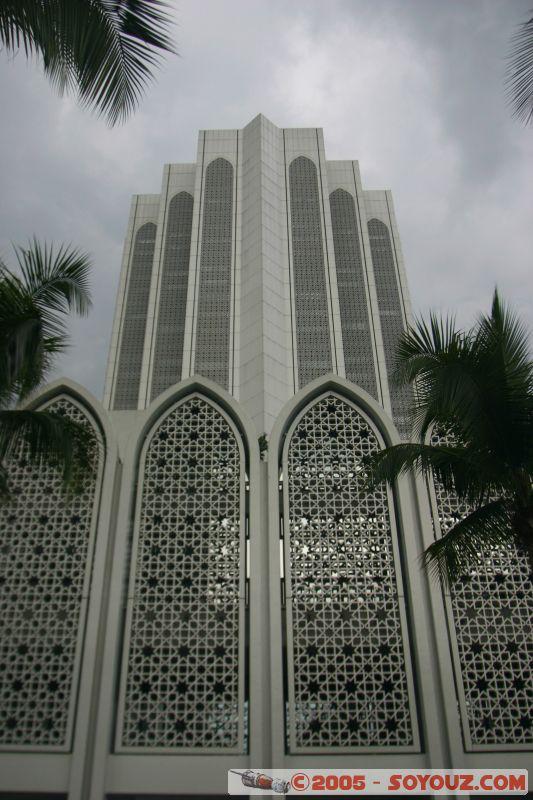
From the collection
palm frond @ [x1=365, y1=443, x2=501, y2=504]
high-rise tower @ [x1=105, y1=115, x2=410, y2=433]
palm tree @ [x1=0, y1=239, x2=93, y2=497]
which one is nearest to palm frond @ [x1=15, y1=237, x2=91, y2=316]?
palm tree @ [x1=0, y1=239, x2=93, y2=497]

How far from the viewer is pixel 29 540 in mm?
8336

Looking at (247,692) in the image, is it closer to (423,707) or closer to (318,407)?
(423,707)

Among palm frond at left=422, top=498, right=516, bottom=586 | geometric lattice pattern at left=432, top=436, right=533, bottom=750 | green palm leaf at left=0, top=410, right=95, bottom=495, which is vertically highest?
green palm leaf at left=0, top=410, right=95, bottom=495

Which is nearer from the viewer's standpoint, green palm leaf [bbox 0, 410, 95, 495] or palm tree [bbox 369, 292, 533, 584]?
palm tree [bbox 369, 292, 533, 584]

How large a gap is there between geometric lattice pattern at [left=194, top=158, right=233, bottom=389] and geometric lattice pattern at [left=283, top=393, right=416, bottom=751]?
1880 centimetres

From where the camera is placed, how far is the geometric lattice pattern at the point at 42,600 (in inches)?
292

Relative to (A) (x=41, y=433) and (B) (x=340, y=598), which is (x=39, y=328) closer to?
(A) (x=41, y=433)

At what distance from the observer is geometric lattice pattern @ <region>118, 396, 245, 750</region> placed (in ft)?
24.3

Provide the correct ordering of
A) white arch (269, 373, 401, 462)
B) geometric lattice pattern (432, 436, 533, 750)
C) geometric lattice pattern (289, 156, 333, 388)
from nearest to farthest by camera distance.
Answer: geometric lattice pattern (432, 436, 533, 750) → white arch (269, 373, 401, 462) → geometric lattice pattern (289, 156, 333, 388)

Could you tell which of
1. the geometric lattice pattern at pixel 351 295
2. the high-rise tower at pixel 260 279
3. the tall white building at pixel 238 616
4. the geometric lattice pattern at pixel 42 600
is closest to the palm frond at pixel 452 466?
the tall white building at pixel 238 616

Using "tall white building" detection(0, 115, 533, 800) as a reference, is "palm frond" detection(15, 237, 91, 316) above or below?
above

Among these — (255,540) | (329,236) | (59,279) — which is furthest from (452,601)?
(329,236)

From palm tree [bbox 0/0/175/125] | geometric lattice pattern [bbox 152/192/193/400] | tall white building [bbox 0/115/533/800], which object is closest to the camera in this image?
palm tree [bbox 0/0/175/125]

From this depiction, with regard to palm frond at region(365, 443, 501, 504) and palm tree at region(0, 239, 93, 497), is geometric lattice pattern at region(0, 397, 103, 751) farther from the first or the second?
palm frond at region(365, 443, 501, 504)
